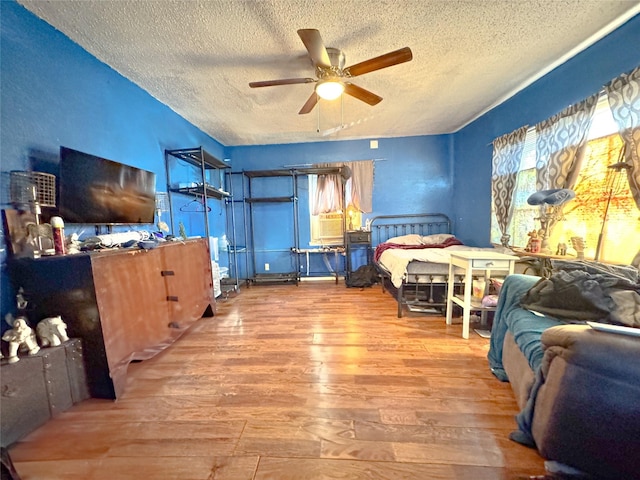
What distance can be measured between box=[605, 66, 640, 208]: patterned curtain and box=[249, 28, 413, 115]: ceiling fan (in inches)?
58.6

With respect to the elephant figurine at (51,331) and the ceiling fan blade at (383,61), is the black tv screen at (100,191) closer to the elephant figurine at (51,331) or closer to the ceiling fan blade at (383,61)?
the elephant figurine at (51,331)

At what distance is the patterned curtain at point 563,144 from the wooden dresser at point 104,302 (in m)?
3.49

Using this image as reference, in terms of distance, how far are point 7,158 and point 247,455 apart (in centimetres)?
205

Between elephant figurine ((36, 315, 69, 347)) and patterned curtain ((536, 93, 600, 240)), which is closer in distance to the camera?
elephant figurine ((36, 315, 69, 347))

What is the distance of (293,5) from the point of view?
1473 millimetres

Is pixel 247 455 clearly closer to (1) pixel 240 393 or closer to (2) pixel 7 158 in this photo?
(1) pixel 240 393

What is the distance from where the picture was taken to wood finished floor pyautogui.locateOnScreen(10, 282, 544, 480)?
981 mm

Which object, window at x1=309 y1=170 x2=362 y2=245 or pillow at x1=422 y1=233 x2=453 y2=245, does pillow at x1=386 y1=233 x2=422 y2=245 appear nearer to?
pillow at x1=422 y1=233 x2=453 y2=245

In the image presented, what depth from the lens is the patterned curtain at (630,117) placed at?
5.08 ft

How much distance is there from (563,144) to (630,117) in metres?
0.48

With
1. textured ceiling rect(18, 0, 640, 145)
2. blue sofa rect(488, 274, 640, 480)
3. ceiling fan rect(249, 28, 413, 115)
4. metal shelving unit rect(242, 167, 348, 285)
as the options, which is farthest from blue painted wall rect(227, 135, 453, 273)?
blue sofa rect(488, 274, 640, 480)

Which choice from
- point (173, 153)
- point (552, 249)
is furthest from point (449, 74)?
point (173, 153)

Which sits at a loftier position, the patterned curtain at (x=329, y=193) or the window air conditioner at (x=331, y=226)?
the patterned curtain at (x=329, y=193)

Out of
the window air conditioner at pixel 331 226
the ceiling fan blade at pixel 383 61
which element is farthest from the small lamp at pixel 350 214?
the ceiling fan blade at pixel 383 61
